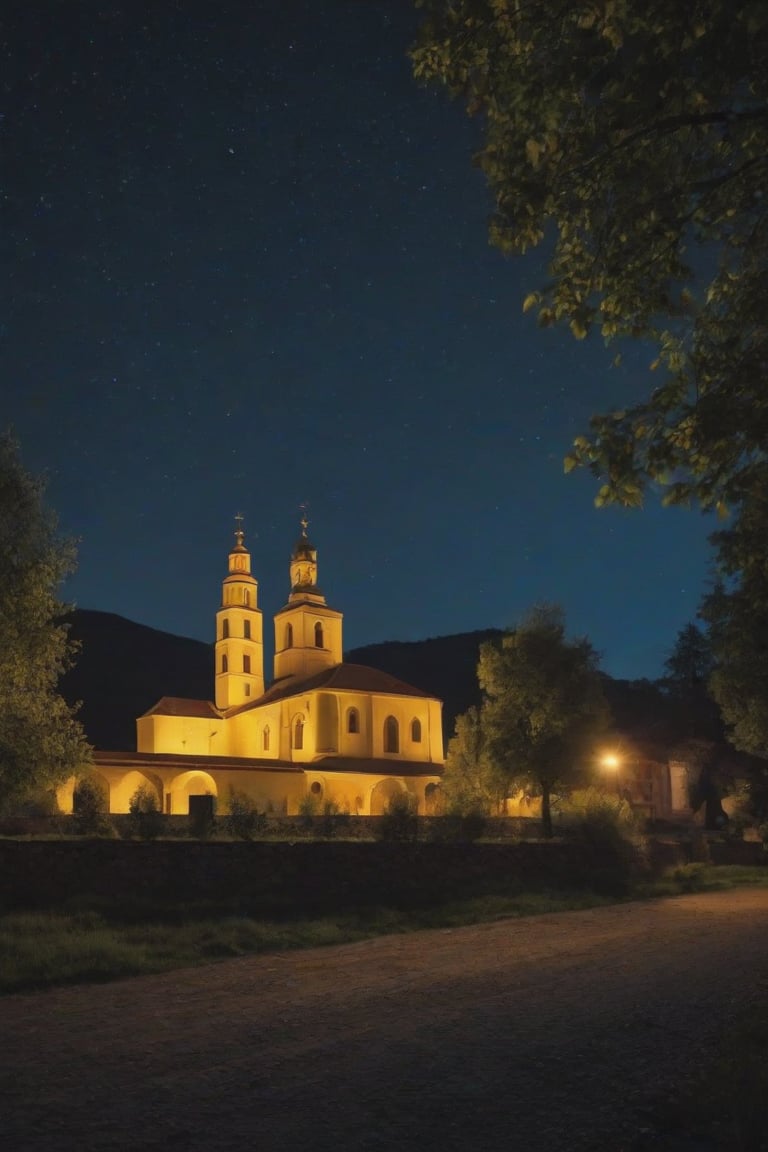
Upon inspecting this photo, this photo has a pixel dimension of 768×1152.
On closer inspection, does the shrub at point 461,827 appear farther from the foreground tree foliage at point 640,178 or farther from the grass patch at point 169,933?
the foreground tree foliage at point 640,178

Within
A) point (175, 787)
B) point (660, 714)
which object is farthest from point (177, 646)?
point (175, 787)

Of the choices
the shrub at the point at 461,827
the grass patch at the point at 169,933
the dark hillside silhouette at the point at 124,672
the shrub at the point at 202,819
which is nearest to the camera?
the grass patch at the point at 169,933

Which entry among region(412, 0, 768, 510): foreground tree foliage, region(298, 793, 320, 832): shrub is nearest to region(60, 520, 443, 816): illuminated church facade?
region(298, 793, 320, 832): shrub

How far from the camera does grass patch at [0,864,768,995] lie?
47.1 ft

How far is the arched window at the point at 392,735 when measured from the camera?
211 ft

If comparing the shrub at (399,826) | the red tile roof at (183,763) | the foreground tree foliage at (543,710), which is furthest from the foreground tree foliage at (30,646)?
the red tile roof at (183,763)

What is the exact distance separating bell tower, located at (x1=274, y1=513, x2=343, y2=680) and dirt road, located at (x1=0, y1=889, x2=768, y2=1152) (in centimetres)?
5594

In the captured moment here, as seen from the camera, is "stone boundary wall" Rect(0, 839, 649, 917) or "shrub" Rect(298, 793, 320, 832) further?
"shrub" Rect(298, 793, 320, 832)

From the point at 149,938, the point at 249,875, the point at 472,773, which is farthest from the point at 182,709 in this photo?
the point at 149,938

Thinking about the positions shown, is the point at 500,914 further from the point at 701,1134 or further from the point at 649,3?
the point at 649,3

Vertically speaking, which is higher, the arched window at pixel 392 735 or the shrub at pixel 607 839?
the arched window at pixel 392 735

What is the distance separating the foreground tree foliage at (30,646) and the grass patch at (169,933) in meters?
3.30

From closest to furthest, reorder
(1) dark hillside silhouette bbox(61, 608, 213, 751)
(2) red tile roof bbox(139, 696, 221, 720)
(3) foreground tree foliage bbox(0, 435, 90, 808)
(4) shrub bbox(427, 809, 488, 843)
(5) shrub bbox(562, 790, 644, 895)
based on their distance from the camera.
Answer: (3) foreground tree foliage bbox(0, 435, 90, 808) → (5) shrub bbox(562, 790, 644, 895) → (4) shrub bbox(427, 809, 488, 843) → (2) red tile roof bbox(139, 696, 221, 720) → (1) dark hillside silhouette bbox(61, 608, 213, 751)

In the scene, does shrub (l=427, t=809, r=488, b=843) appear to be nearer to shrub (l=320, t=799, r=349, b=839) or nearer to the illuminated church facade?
shrub (l=320, t=799, r=349, b=839)
